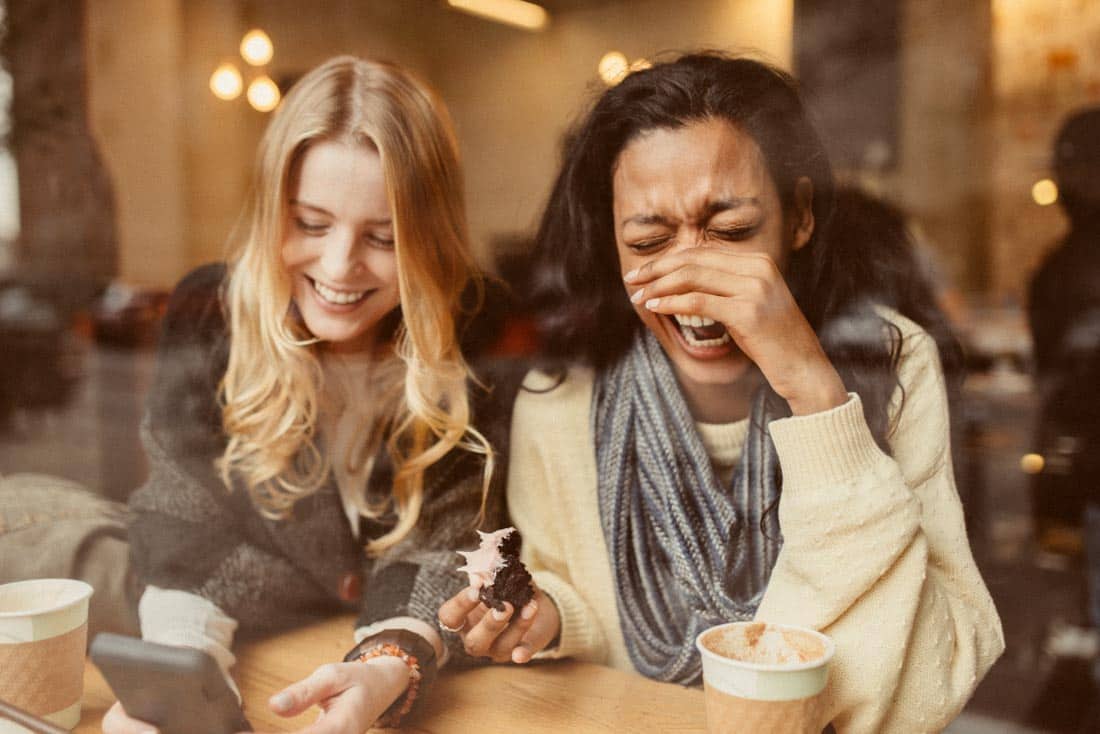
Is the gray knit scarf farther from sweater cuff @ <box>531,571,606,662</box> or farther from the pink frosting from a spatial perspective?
the pink frosting

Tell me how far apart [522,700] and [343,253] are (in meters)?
0.63

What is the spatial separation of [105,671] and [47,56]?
1028 mm

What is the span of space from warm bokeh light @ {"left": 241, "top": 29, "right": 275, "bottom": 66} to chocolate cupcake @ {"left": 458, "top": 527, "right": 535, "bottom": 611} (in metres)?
0.79

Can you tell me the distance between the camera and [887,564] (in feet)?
3.52

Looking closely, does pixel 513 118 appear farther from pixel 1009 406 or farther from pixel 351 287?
pixel 1009 406

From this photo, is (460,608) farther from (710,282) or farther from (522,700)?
(710,282)

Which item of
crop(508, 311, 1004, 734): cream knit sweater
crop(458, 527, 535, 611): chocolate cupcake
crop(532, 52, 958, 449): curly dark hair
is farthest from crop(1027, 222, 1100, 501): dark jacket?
crop(458, 527, 535, 611): chocolate cupcake

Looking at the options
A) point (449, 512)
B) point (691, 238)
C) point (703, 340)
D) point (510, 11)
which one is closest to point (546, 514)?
point (449, 512)

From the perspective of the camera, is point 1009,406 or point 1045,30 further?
point 1009,406

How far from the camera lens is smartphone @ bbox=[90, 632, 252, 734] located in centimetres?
114

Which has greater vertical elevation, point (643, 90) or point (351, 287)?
point (643, 90)

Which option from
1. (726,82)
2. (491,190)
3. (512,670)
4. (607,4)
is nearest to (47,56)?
(491,190)

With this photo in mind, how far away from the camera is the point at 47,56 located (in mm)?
1586

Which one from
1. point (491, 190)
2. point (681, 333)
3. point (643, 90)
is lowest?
point (681, 333)
